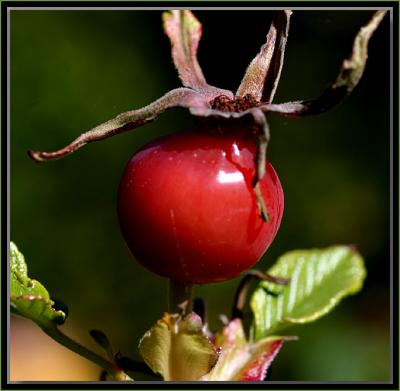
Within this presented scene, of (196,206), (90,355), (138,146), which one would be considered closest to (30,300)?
(90,355)

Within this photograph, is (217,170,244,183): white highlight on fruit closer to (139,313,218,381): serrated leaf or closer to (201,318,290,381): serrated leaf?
(139,313,218,381): serrated leaf

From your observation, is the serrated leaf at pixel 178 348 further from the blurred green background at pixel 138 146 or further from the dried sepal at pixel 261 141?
the blurred green background at pixel 138 146

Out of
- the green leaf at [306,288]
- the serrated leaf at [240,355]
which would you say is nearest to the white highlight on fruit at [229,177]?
the serrated leaf at [240,355]

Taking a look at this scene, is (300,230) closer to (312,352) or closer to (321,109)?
(312,352)

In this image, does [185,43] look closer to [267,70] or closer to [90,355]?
[267,70]
